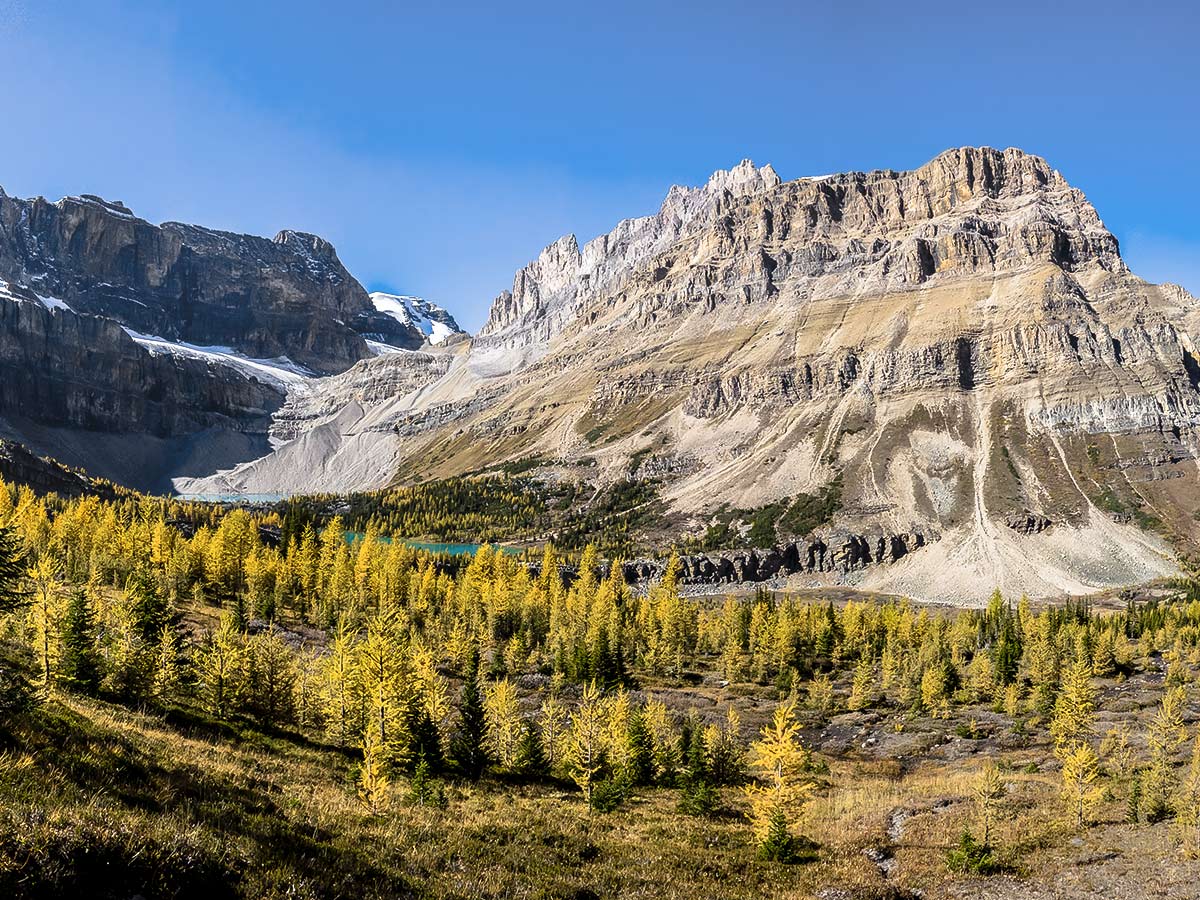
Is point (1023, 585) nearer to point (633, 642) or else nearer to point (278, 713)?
point (633, 642)

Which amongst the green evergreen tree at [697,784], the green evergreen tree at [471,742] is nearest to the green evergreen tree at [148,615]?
the green evergreen tree at [471,742]

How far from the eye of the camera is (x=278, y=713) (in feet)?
145

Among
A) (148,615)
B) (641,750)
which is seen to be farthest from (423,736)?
(148,615)

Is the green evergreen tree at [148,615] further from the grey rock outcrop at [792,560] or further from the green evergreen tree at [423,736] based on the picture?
the grey rock outcrop at [792,560]

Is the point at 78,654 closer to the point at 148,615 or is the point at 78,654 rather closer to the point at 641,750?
the point at 148,615

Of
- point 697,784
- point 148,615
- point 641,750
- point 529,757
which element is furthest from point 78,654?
point 697,784

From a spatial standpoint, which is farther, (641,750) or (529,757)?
(641,750)

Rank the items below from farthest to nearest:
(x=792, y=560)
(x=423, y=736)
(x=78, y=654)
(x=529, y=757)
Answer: (x=792, y=560), (x=529, y=757), (x=423, y=736), (x=78, y=654)

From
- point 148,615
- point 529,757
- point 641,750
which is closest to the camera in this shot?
point 529,757

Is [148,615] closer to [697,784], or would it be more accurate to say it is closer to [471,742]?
[471,742]

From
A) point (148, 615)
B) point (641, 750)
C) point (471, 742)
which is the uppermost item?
point (148, 615)

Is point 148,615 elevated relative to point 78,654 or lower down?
elevated

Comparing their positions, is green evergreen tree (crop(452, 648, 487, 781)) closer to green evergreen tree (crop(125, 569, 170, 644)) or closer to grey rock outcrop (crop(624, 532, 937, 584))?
green evergreen tree (crop(125, 569, 170, 644))

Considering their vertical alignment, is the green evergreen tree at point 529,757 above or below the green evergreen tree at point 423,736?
below
